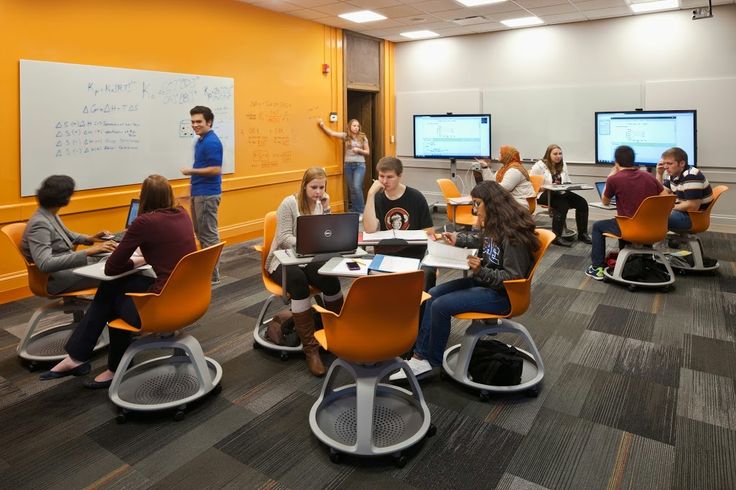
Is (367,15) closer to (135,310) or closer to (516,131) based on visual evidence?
(516,131)

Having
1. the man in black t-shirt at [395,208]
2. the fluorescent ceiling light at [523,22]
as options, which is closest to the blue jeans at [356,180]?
the fluorescent ceiling light at [523,22]

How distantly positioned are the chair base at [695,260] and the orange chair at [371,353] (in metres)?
3.71

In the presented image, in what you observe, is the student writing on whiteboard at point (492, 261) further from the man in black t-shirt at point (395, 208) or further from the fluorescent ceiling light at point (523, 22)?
the fluorescent ceiling light at point (523, 22)

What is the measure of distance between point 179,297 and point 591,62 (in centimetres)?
695

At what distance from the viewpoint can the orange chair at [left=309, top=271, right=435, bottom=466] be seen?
2094 millimetres

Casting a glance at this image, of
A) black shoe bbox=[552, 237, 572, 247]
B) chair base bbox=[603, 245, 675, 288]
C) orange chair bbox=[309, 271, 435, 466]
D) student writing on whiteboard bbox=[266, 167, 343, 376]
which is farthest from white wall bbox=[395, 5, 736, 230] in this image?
orange chair bbox=[309, 271, 435, 466]

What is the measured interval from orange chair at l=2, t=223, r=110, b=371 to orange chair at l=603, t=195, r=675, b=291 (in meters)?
4.05

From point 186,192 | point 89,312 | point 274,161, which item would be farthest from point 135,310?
point 274,161

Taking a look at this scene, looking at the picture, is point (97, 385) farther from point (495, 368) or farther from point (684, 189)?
point (684, 189)

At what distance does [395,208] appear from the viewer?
348cm

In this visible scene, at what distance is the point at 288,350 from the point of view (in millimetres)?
3268

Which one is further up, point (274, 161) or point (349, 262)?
point (274, 161)

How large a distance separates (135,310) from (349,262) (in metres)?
1.09

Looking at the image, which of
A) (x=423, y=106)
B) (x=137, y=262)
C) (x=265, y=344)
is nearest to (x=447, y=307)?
(x=265, y=344)
